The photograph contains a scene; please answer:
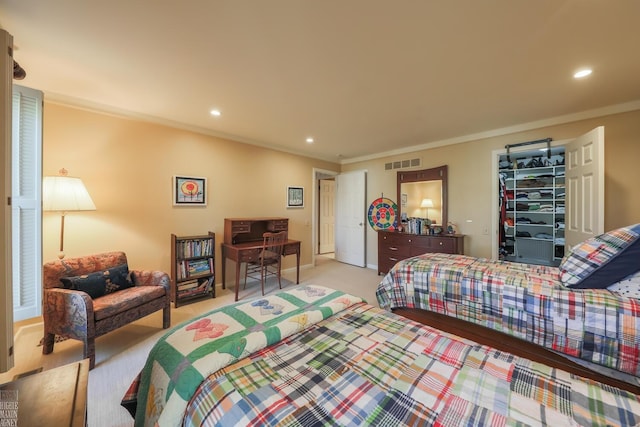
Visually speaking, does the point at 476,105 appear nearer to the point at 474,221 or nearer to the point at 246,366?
the point at 474,221

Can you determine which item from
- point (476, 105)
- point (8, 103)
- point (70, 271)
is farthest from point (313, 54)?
point (70, 271)

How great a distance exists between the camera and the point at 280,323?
1207mm

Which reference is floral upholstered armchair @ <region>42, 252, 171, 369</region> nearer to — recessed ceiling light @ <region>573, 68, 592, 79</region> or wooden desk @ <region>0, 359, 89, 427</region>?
wooden desk @ <region>0, 359, 89, 427</region>

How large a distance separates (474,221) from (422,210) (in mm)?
892

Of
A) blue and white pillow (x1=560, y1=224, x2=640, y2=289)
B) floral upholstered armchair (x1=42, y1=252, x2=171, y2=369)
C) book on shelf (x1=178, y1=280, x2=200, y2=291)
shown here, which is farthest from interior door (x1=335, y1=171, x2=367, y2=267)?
floral upholstered armchair (x1=42, y1=252, x2=171, y2=369)

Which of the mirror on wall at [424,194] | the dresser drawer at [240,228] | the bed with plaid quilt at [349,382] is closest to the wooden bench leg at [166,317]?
the dresser drawer at [240,228]

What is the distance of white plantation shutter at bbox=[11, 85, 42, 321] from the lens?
1591 mm

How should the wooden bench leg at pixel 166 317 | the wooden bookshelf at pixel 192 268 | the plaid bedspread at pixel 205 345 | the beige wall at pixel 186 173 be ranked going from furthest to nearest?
the wooden bookshelf at pixel 192 268 → the beige wall at pixel 186 173 → the wooden bench leg at pixel 166 317 → the plaid bedspread at pixel 205 345

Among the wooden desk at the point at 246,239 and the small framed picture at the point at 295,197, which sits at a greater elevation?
the small framed picture at the point at 295,197

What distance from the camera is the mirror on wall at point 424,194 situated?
4102 millimetres

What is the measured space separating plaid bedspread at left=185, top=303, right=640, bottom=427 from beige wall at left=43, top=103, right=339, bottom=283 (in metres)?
2.84

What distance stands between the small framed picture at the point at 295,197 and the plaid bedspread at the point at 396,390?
→ 3696mm

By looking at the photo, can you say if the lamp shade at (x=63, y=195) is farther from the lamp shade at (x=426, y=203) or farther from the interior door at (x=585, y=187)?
the interior door at (x=585, y=187)

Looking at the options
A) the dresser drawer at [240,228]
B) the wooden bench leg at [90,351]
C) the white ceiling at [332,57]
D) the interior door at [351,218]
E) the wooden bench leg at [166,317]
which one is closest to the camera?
the white ceiling at [332,57]
